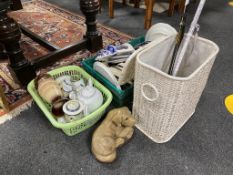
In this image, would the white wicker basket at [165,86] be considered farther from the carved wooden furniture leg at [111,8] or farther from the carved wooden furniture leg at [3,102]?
the carved wooden furniture leg at [111,8]

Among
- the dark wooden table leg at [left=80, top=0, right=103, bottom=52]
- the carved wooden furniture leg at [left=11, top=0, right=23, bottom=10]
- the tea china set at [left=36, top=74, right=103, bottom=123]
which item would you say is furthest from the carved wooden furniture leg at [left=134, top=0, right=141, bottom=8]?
the tea china set at [left=36, top=74, right=103, bottom=123]

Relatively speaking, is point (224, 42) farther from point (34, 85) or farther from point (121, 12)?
point (34, 85)

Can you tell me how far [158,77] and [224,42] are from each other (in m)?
0.99

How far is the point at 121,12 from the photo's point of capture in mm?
1766

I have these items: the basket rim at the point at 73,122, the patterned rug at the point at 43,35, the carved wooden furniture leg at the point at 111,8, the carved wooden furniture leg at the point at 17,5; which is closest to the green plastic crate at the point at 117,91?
the basket rim at the point at 73,122

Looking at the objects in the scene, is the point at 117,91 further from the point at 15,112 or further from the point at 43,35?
the point at 43,35

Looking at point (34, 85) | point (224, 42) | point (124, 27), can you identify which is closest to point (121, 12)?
point (124, 27)

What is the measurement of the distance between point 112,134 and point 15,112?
1.43ft

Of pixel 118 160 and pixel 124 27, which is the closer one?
pixel 118 160

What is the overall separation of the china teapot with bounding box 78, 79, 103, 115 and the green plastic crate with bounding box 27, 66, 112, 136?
3 cm

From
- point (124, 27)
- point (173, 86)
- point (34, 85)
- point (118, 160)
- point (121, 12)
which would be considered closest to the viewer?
point (173, 86)

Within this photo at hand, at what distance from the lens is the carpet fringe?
32.6 inches

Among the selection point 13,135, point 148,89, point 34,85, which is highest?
point 148,89

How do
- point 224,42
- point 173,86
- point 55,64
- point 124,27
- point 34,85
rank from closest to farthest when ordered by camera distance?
point 173,86 → point 34,85 → point 55,64 → point 224,42 → point 124,27
